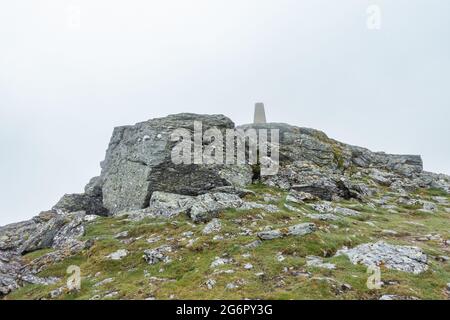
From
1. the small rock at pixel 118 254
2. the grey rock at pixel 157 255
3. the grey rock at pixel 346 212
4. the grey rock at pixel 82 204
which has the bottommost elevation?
the grey rock at pixel 82 204

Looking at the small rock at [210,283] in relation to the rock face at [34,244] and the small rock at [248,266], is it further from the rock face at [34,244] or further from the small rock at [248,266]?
the rock face at [34,244]

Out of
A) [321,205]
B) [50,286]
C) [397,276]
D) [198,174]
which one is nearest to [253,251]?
[397,276]

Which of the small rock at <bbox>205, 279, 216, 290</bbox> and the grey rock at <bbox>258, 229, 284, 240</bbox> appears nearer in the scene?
the small rock at <bbox>205, 279, 216, 290</bbox>

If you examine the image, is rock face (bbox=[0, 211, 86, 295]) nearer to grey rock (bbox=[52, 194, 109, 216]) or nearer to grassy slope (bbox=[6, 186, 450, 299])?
grassy slope (bbox=[6, 186, 450, 299])

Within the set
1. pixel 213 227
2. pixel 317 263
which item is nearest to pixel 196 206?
pixel 213 227

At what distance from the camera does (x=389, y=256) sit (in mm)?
22078

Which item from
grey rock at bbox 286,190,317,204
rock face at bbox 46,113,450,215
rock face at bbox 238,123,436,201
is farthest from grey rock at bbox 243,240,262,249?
rock face at bbox 238,123,436,201

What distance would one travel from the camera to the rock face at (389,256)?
21016 millimetres

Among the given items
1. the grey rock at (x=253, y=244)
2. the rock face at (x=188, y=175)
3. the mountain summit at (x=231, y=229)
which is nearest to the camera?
the mountain summit at (x=231, y=229)

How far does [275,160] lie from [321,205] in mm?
14671

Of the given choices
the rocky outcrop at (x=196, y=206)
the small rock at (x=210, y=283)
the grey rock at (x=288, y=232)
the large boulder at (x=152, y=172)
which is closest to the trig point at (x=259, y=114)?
the large boulder at (x=152, y=172)

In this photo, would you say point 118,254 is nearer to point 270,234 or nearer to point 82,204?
point 270,234

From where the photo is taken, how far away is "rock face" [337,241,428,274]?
21016mm

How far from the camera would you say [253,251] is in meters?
23.6
